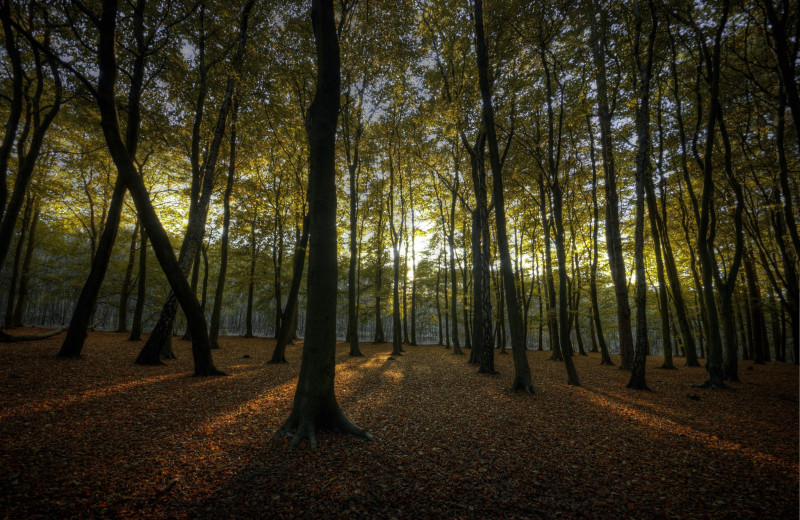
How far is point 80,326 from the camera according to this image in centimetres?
803

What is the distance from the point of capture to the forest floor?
2744 mm

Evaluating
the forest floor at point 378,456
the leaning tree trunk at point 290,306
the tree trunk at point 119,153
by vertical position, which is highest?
the tree trunk at point 119,153

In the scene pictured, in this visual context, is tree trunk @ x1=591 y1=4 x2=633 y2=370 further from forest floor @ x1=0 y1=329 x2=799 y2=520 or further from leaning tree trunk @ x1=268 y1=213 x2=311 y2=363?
leaning tree trunk @ x1=268 y1=213 x2=311 y2=363

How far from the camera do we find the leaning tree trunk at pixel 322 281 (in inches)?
168

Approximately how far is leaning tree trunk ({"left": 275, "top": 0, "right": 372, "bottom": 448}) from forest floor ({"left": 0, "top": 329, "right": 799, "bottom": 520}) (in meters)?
0.34

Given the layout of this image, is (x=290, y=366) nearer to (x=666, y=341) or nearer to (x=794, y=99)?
(x=794, y=99)

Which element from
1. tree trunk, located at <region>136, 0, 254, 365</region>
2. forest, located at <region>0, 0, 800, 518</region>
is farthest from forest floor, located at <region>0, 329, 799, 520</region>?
tree trunk, located at <region>136, 0, 254, 365</region>

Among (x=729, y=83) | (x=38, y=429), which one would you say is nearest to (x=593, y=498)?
(x=38, y=429)

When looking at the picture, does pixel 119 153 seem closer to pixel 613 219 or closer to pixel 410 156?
pixel 410 156

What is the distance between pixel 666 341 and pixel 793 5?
513 inches

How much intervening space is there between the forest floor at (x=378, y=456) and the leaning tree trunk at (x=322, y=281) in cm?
34

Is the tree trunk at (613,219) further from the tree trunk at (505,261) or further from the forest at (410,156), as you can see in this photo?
the tree trunk at (505,261)

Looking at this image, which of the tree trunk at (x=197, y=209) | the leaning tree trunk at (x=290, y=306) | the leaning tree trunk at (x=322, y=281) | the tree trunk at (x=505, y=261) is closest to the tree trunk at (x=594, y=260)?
the tree trunk at (x=505, y=261)

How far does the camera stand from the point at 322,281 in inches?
174
